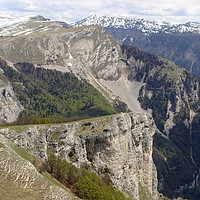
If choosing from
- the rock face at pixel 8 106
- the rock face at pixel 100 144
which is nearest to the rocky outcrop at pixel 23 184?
the rock face at pixel 100 144

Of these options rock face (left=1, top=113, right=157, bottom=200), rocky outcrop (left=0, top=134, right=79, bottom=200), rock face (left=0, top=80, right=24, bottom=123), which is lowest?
rock face (left=0, top=80, right=24, bottom=123)

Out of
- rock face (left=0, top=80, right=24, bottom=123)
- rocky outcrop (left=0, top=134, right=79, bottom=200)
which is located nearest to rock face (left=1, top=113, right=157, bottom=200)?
rocky outcrop (left=0, top=134, right=79, bottom=200)

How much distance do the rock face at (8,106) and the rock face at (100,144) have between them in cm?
11469

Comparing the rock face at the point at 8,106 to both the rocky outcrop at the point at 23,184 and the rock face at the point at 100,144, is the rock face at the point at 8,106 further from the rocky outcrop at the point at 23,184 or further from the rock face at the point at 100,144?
the rocky outcrop at the point at 23,184

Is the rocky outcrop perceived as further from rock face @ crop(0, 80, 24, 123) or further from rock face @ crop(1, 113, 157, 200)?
rock face @ crop(0, 80, 24, 123)

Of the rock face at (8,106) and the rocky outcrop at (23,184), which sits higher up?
the rocky outcrop at (23,184)

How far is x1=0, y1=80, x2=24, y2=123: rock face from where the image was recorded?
16550 cm

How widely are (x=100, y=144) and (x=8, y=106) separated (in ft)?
434

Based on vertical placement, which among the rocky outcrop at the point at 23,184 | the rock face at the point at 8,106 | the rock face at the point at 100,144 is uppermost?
the rocky outcrop at the point at 23,184

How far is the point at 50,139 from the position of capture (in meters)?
56.0

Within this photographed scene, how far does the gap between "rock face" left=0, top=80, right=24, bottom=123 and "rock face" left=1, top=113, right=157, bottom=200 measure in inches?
4515

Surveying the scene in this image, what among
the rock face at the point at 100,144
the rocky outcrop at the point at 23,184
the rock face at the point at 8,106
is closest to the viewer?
the rocky outcrop at the point at 23,184

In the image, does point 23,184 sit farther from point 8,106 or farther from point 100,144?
point 8,106

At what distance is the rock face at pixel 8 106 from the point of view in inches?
6516
